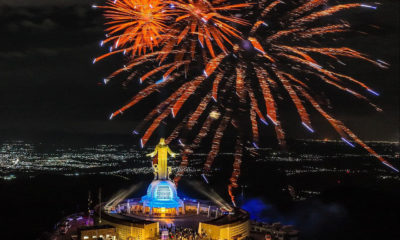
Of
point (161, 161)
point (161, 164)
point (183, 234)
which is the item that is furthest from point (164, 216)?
point (161, 161)

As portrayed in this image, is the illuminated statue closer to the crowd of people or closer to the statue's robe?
the statue's robe

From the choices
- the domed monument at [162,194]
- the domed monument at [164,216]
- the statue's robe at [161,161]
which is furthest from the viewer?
the statue's robe at [161,161]

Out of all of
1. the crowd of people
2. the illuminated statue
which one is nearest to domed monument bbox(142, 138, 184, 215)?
the illuminated statue

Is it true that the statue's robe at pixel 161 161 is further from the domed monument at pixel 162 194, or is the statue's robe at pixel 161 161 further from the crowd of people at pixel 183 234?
the crowd of people at pixel 183 234

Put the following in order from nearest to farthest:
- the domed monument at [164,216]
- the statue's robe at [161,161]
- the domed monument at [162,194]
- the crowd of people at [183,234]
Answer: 1. the crowd of people at [183,234]
2. the domed monument at [164,216]
3. the domed monument at [162,194]
4. the statue's robe at [161,161]

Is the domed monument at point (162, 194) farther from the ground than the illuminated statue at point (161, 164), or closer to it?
closer to it

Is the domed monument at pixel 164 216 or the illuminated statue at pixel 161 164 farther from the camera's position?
the illuminated statue at pixel 161 164

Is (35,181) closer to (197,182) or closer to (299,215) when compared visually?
(197,182)


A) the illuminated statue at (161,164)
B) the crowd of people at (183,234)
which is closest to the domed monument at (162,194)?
the illuminated statue at (161,164)

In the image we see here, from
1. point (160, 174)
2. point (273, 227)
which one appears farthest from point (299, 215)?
point (160, 174)

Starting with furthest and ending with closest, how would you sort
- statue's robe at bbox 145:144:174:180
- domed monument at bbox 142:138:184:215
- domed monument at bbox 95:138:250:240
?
statue's robe at bbox 145:144:174:180, domed monument at bbox 142:138:184:215, domed monument at bbox 95:138:250:240
